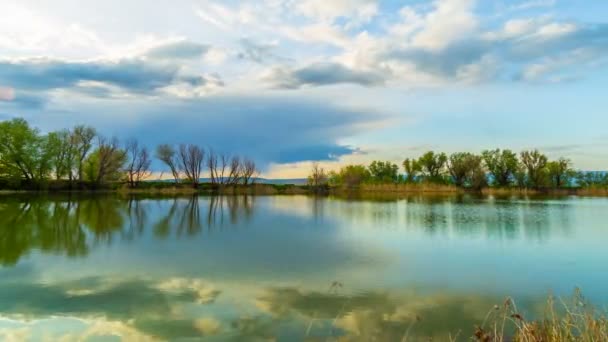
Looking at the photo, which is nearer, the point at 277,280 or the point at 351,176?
the point at 277,280

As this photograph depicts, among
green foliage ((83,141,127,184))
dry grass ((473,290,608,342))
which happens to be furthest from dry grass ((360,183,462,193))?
dry grass ((473,290,608,342))

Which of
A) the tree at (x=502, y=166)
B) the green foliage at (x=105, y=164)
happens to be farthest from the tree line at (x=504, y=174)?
the green foliage at (x=105, y=164)

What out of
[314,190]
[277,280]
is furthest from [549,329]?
[314,190]

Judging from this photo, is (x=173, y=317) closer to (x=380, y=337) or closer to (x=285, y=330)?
(x=285, y=330)

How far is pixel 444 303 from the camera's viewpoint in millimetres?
5336

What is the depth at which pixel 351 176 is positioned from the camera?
58.8m

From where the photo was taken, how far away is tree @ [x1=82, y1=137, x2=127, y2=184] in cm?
4734

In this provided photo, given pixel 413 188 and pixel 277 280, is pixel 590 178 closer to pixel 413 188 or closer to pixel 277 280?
pixel 413 188

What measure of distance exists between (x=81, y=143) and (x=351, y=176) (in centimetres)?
3756

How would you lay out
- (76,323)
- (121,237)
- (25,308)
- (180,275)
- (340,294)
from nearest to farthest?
(76,323), (25,308), (340,294), (180,275), (121,237)

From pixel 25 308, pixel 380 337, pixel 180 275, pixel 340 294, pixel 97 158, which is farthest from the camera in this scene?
pixel 97 158

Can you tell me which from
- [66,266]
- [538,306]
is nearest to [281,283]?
[538,306]

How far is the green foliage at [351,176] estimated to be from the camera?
58.2 metres

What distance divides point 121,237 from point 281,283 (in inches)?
284
